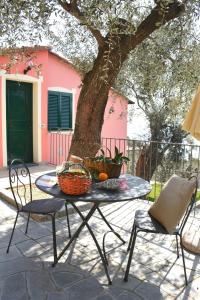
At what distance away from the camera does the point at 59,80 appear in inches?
320

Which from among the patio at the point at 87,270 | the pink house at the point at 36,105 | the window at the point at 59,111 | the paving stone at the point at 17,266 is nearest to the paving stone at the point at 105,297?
the patio at the point at 87,270

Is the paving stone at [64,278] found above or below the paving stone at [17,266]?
below

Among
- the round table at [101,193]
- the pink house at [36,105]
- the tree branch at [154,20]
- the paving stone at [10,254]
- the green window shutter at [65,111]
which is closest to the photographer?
the round table at [101,193]

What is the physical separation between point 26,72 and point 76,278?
5.71 meters

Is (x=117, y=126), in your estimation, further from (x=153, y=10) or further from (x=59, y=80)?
(x=153, y=10)

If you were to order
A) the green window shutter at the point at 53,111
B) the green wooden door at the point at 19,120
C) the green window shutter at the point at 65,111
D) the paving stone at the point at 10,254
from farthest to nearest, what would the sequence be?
the green window shutter at the point at 65,111, the green window shutter at the point at 53,111, the green wooden door at the point at 19,120, the paving stone at the point at 10,254

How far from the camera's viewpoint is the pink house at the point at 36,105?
6.96 meters

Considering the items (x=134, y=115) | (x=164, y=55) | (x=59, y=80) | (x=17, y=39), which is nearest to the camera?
(x=17, y=39)

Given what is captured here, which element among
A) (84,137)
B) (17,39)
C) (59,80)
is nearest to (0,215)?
(84,137)

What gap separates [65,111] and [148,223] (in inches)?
245

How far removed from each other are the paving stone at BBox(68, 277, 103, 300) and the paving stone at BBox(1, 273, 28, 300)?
37 cm

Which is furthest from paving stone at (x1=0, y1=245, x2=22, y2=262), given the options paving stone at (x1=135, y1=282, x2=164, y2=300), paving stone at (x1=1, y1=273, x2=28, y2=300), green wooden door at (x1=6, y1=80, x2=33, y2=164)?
green wooden door at (x1=6, y1=80, x2=33, y2=164)

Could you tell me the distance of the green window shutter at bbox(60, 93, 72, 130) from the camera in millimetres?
8242

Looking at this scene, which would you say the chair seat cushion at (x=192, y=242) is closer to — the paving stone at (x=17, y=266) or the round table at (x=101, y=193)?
the round table at (x=101, y=193)
